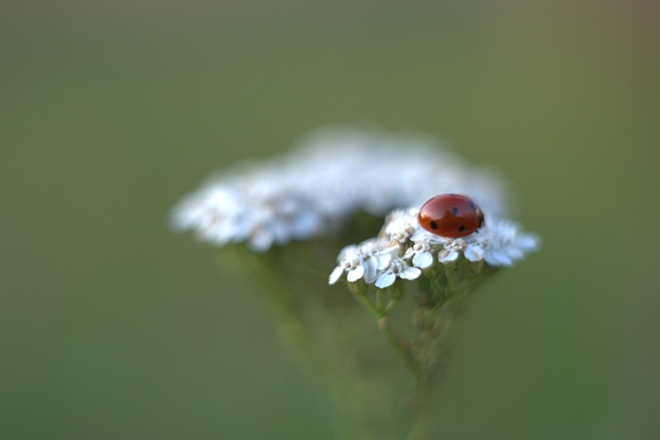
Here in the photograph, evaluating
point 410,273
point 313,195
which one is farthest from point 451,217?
point 313,195

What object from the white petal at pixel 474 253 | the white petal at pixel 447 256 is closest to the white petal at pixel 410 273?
the white petal at pixel 447 256

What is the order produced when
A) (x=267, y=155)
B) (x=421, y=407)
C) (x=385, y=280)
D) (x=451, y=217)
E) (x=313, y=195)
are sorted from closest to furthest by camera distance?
(x=451, y=217) < (x=385, y=280) < (x=421, y=407) < (x=313, y=195) < (x=267, y=155)

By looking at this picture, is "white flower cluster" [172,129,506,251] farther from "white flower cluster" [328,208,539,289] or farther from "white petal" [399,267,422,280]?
"white petal" [399,267,422,280]

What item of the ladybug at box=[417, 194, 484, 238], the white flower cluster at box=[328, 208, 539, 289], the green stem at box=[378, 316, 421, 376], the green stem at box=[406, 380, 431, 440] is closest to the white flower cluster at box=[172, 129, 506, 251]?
the white flower cluster at box=[328, 208, 539, 289]

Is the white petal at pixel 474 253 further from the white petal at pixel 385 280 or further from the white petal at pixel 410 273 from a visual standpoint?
the white petal at pixel 385 280

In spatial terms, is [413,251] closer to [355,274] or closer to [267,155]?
[355,274]
